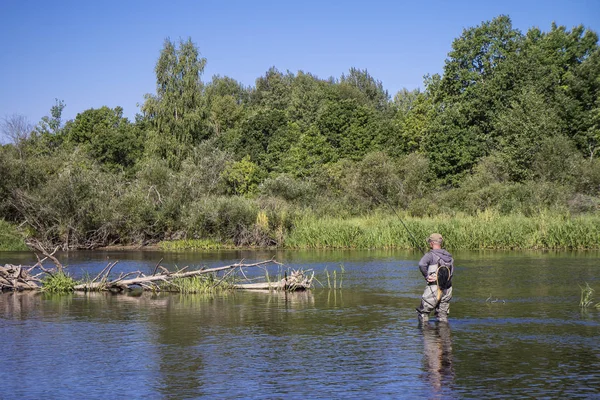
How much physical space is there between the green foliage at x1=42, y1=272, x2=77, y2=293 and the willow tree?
47126 millimetres

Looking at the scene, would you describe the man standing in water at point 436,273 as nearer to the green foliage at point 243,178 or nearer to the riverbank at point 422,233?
the riverbank at point 422,233

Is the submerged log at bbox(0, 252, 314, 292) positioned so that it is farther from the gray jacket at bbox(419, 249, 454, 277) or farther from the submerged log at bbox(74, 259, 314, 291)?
the gray jacket at bbox(419, 249, 454, 277)

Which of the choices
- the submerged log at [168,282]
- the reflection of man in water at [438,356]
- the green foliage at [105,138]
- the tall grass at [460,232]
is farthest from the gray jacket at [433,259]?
the green foliage at [105,138]

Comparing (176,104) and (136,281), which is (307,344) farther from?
(176,104)

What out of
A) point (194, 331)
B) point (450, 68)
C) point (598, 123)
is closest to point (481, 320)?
point (194, 331)

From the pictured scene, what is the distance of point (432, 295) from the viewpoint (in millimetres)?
16219

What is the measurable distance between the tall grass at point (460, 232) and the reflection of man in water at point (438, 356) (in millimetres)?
24457

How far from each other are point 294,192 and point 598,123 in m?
29.1

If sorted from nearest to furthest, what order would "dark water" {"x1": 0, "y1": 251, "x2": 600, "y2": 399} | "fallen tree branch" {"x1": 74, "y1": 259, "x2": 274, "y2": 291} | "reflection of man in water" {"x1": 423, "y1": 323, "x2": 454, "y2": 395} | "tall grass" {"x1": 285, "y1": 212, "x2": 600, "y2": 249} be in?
"dark water" {"x1": 0, "y1": 251, "x2": 600, "y2": 399}, "reflection of man in water" {"x1": 423, "y1": 323, "x2": 454, "y2": 395}, "fallen tree branch" {"x1": 74, "y1": 259, "x2": 274, "y2": 291}, "tall grass" {"x1": 285, "y1": 212, "x2": 600, "y2": 249}

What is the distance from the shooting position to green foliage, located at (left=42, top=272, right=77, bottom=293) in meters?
24.7

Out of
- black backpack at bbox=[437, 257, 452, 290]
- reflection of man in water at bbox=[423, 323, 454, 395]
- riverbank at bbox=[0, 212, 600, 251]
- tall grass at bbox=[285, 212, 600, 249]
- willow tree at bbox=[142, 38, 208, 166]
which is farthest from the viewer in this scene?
willow tree at bbox=[142, 38, 208, 166]

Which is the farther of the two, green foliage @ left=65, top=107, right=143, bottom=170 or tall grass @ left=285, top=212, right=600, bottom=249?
green foliage @ left=65, top=107, right=143, bottom=170

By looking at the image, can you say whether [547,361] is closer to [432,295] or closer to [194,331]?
[432,295]

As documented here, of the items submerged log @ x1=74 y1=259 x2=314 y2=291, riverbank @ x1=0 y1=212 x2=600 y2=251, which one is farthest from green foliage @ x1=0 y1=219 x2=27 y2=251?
submerged log @ x1=74 y1=259 x2=314 y2=291
